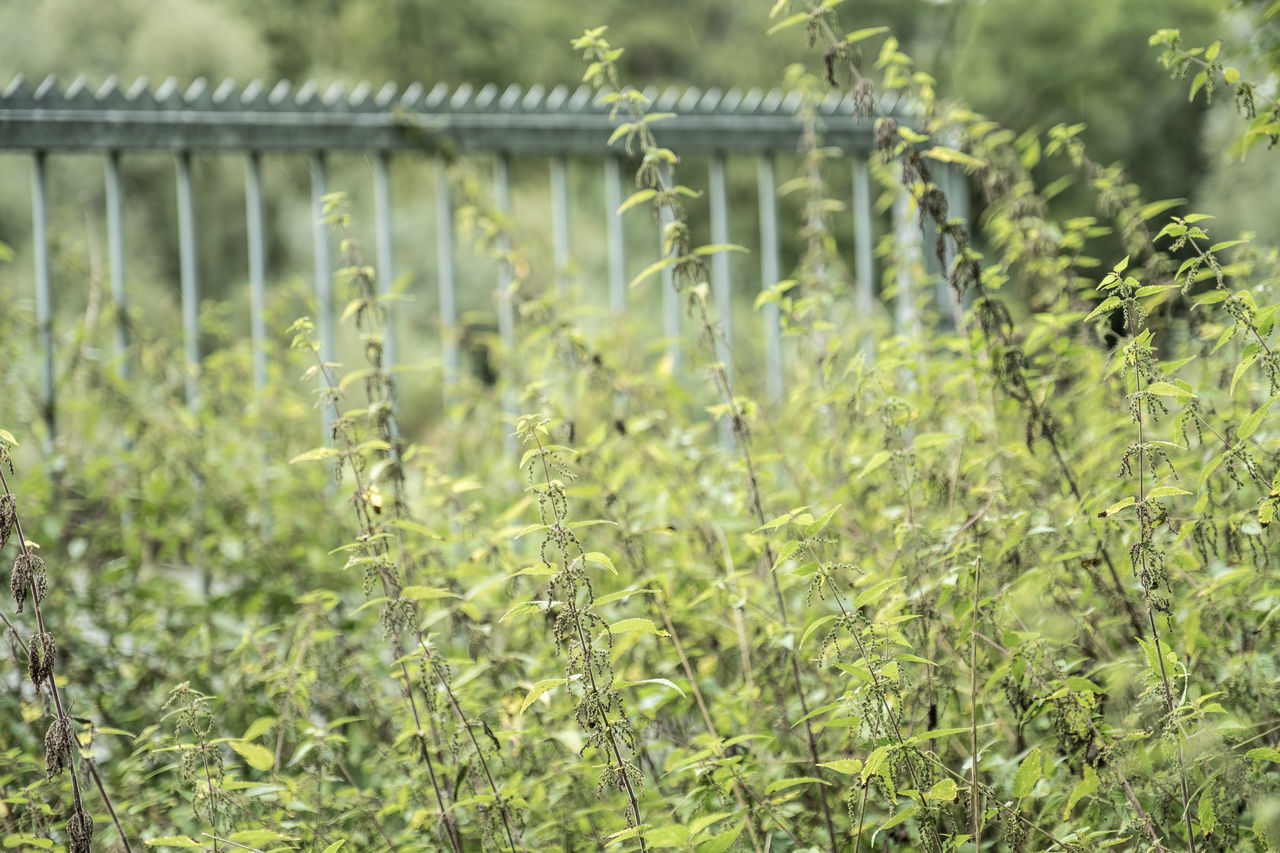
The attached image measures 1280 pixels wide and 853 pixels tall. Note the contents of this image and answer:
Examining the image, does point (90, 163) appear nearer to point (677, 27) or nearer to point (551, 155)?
point (551, 155)

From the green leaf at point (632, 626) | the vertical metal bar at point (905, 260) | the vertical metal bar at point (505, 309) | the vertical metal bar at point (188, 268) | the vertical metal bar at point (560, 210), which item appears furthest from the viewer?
the vertical metal bar at point (560, 210)

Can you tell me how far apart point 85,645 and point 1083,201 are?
41.3 feet

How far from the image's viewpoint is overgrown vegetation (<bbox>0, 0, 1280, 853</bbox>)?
1.35m

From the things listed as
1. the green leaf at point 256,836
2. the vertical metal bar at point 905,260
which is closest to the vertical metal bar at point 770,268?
the vertical metal bar at point 905,260

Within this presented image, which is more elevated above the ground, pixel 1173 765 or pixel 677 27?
pixel 677 27

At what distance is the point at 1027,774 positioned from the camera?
1.32 meters

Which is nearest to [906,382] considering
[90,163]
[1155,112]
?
[90,163]

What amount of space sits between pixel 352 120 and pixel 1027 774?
3.32 metres

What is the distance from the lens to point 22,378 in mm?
3154

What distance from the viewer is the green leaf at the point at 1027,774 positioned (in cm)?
131

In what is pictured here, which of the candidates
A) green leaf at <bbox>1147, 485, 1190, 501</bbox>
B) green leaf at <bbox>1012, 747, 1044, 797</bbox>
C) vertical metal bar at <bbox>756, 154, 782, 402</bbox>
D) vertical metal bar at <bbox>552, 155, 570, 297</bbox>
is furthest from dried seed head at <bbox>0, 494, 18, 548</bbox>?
vertical metal bar at <bbox>756, 154, 782, 402</bbox>

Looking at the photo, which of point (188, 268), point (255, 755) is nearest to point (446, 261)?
point (188, 268)

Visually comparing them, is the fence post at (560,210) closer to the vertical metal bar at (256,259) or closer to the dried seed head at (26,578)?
the vertical metal bar at (256,259)

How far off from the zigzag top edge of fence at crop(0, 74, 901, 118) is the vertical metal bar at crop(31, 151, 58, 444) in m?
0.22
